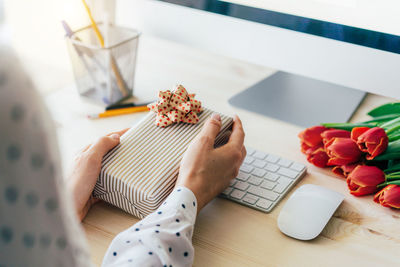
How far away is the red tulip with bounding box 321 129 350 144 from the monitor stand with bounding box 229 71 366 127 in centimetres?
11

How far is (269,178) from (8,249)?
0.50 m

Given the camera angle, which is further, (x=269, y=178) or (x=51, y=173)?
(x=269, y=178)

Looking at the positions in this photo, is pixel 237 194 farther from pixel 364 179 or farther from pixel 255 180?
pixel 364 179

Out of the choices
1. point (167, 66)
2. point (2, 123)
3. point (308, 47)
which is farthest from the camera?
point (167, 66)

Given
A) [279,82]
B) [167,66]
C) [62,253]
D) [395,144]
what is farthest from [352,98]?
[62,253]

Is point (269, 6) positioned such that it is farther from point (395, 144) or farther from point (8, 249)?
point (8, 249)

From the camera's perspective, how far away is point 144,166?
591 millimetres

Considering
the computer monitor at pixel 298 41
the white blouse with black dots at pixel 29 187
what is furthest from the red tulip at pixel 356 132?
the white blouse with black dots at pixel 29 187

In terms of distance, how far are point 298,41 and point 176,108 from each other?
25 cm

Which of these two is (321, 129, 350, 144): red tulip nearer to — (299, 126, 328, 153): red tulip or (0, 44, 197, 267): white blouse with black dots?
(299, 126, 328, 153): red tulip

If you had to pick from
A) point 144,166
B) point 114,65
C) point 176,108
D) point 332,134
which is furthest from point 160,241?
point 114,65

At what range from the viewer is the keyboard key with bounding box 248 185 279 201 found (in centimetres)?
64

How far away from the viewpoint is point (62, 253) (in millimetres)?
233

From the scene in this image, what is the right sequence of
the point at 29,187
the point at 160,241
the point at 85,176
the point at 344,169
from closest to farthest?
the point at 29,187
the point at 160,241
the point at 85,176
the point at 344,169
